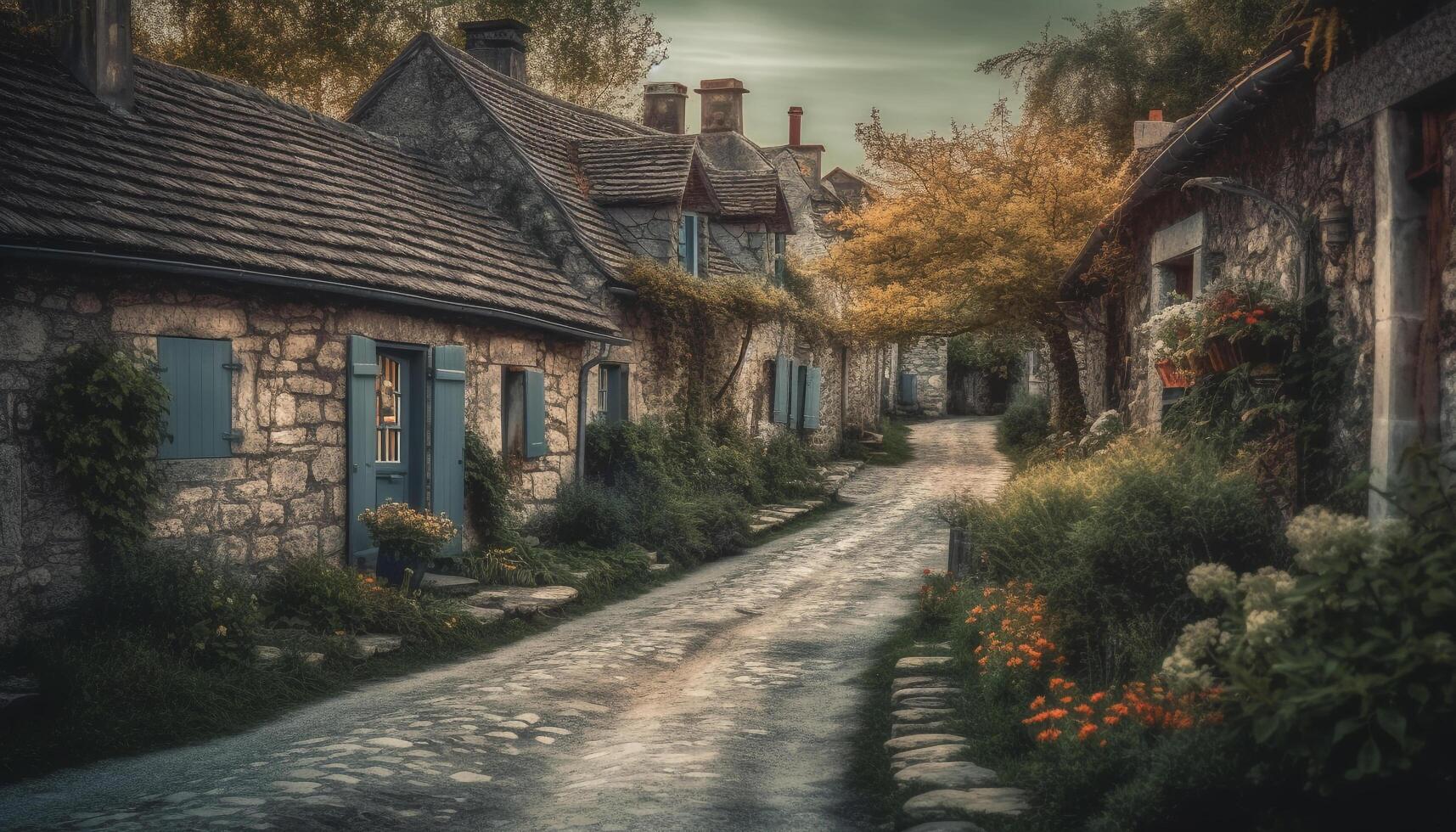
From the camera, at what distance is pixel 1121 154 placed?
20.3 metres

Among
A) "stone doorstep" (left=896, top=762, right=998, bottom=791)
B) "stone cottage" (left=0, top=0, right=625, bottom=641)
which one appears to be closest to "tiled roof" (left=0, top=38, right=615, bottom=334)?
"stone cottage" (left=0, top=0, right=625, bottom=641)

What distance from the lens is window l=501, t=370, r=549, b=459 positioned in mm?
12500

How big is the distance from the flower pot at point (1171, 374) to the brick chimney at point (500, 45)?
43.7 ft

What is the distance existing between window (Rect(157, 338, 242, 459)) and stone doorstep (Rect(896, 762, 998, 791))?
18.4 feet

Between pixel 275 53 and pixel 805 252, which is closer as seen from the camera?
pixel 275 53

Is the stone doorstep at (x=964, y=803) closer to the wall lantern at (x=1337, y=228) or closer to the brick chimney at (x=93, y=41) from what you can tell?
the wall lantern at (x=1337, y=228)

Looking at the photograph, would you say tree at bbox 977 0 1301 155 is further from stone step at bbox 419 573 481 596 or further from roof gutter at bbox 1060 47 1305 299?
stone step at bbox 419 573 481 596

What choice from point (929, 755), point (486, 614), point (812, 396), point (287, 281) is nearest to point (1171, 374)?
point (929, 755)

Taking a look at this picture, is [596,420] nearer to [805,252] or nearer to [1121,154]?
[1121,154]

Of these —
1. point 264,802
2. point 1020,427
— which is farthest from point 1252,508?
point 1020,427

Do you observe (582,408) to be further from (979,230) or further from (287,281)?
(979,230)

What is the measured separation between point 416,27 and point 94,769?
23.2 m

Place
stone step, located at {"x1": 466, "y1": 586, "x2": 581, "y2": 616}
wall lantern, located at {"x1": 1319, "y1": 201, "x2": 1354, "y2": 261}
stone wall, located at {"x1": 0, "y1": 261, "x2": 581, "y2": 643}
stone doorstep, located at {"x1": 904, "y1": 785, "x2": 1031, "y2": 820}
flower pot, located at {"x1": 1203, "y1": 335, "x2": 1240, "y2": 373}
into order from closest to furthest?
stone doorstep, located at {"x1": 904, "y1": 785, "x2": 1031, "y2": 820} → wall lantern, located at {"x1": 1319, "y1": 201, "x2": 1354, "y2": 261} → flower pot, located at {"x1": 1203, "y1": 335, "x2": 1240, "y2": 373} → stone wall, located at {"x1": 0, "y1": 261, "x2": 581, "y2": 643} → stone step, located at {"x1": 466, "y1": 586, "x2": 581, "y2": 616}

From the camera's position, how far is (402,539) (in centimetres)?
957
